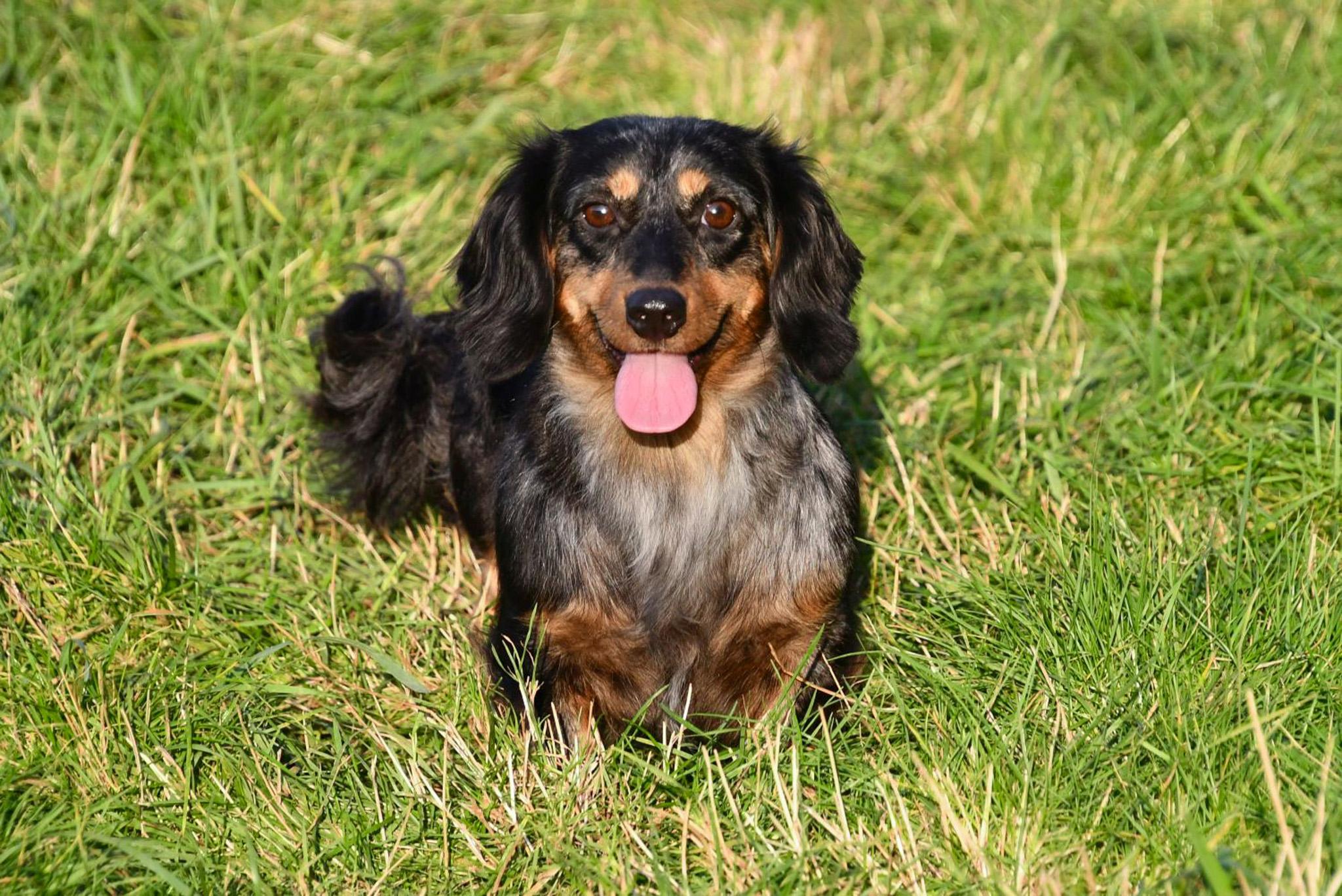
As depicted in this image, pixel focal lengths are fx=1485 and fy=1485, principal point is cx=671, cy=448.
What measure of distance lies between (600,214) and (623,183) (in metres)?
0.09

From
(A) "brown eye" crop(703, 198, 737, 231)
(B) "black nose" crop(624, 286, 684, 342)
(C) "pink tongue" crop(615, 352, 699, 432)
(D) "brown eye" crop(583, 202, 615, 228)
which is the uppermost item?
(A) "brown eye" crop(703, 198, 737, 231)

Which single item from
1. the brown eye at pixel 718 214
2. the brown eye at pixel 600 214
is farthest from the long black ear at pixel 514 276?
the brown eye at pixel 718 214

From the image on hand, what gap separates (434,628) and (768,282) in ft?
4.43

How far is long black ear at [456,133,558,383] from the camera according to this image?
143 inches

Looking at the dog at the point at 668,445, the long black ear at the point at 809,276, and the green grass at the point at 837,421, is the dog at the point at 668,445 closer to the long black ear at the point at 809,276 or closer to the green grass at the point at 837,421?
the long black ear at the point at 809,276

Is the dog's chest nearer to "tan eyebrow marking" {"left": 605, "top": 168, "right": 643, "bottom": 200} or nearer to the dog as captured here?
the dog

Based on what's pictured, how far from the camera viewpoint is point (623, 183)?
3510 millimetres

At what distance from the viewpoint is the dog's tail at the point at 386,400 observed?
15.0 ft

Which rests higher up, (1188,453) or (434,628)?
(1188,453)

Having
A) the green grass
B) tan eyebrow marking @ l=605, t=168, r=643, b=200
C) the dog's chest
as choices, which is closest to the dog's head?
tan eyebrow marking @ l=605, t=168, r=643, b=200

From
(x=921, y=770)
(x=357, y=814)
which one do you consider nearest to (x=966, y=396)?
(x=921, y=770)

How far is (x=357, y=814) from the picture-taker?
11.0 ft

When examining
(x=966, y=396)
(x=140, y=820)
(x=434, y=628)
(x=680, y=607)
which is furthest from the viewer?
(x=966, y=396)

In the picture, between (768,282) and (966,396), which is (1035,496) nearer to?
(966,396)
